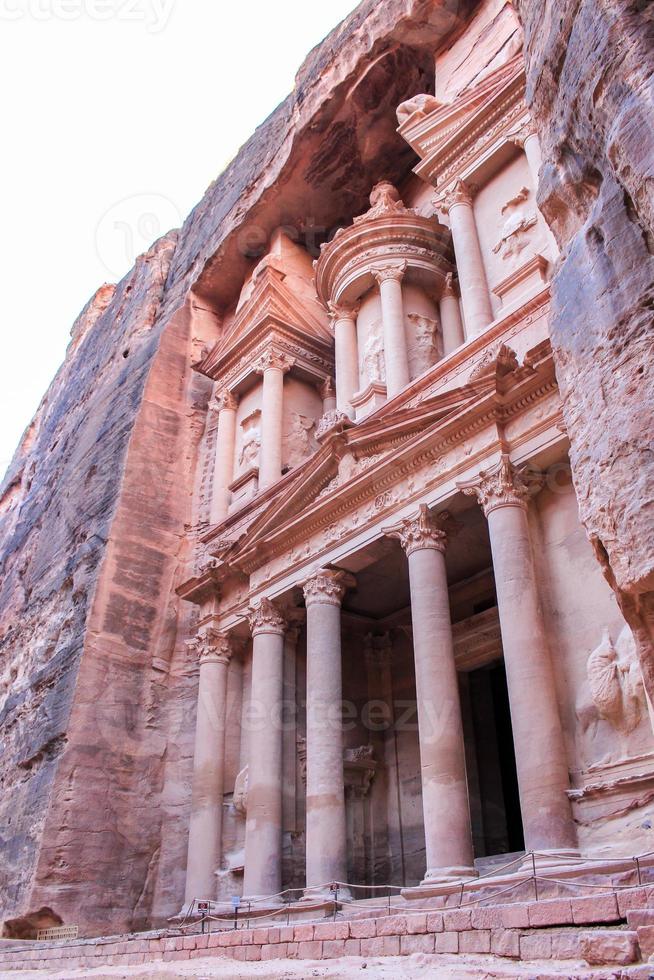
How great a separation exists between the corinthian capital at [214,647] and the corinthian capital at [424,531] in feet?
16.6

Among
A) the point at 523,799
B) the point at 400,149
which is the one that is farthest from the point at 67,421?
the point at 523,799

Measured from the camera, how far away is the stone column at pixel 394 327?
49.8 ft

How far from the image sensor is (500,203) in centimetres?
1533

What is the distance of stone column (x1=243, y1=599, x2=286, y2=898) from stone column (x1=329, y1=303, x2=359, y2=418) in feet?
15.1

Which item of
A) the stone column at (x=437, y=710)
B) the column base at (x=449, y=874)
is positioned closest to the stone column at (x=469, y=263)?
the stone column at (x=437, y=710)

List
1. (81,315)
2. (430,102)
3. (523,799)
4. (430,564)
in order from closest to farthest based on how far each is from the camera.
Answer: (523,799), (430,564), (430,102), (81,315)

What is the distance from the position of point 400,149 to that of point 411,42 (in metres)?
2.47

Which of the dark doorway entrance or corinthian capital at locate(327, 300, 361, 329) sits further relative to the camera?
corinthian capital at locate(327, 300, 361, 329)

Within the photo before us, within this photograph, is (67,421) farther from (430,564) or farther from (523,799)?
(523,799)

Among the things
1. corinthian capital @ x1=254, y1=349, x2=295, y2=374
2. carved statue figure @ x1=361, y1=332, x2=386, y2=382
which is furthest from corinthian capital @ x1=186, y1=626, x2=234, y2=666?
corinthian capital @ x1=254, y1=349, x2=295, y2=374

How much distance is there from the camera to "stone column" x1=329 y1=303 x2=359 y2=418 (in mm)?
16609

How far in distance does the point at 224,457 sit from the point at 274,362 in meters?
2.59

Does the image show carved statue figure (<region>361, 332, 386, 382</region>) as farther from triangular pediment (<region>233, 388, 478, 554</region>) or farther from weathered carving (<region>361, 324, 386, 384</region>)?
triangular pediment (<region>233, 388, 478, 554</region>)

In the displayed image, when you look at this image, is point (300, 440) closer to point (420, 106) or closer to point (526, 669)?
point (420, 106)
